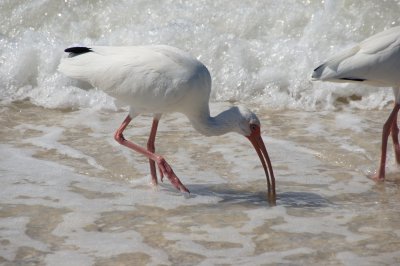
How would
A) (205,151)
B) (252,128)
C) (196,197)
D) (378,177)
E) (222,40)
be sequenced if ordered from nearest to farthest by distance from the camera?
(196,197) → (252,128) → (378,177) → (205,151) → (222,40)

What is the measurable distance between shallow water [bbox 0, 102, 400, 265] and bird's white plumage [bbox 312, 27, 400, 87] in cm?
81

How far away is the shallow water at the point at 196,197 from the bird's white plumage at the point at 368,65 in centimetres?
81

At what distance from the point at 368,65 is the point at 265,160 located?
1.34m

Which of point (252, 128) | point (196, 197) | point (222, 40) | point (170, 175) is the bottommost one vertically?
point (196, 197)

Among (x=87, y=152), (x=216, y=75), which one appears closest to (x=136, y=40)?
(x=216, y=75)

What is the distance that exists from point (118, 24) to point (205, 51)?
1.85m

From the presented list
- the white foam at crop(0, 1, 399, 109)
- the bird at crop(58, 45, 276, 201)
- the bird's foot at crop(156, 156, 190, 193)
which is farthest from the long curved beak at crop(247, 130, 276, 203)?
the white foam at crop(0, 1, 399, 109)

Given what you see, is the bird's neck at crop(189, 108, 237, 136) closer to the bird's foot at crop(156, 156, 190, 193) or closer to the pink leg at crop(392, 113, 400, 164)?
the bird's foot at crop(156, 156, 190, 193)

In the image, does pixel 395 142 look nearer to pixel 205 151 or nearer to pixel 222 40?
pixel 205 151

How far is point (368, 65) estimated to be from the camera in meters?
8.16

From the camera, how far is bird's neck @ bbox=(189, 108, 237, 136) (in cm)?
766

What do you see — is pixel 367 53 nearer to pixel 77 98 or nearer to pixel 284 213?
pixel 284 213

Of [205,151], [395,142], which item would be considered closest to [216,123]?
[205,151]

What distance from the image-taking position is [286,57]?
475 inches
